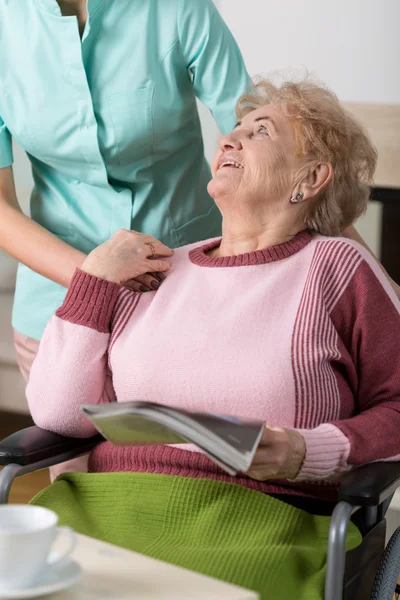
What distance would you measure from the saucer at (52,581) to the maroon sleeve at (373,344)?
2.22ft

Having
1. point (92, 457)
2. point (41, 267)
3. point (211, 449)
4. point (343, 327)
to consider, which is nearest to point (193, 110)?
point (41, 267)

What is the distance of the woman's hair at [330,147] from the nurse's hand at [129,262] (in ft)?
1.08

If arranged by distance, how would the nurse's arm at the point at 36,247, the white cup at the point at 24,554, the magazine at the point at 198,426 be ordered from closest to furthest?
1. the white cup at the point at 24,554
2. the magazine at the point at 198,426
3. the nurse's arm at the point at 36,247

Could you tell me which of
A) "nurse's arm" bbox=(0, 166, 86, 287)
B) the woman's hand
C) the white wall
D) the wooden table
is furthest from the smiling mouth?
the white wall

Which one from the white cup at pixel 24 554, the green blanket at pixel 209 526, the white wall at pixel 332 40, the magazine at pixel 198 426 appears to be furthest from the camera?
the white wall at pixel 332 40

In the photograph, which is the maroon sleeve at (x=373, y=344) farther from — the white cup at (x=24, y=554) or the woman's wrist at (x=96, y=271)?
the white cup at (x=24, y=554)

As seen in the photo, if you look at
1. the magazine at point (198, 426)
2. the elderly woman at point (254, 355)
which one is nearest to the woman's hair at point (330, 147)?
the elderly woman at point (254, 355)

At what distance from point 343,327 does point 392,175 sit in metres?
1.70

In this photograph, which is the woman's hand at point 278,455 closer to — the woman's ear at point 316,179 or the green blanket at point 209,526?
the green blanket at point 209,526

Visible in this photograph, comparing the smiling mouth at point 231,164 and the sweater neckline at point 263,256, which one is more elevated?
the smiling mouth at point 231,164

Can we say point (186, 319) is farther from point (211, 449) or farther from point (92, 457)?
point (211, 449)

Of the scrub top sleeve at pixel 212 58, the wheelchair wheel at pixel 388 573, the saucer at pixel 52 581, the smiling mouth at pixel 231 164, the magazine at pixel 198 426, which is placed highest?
the scrub top sleeve at pixel 212 58

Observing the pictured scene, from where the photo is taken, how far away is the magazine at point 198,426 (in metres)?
1.17

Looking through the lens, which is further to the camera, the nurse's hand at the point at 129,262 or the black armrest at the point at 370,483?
the nurse's hand at the point at 129,262
